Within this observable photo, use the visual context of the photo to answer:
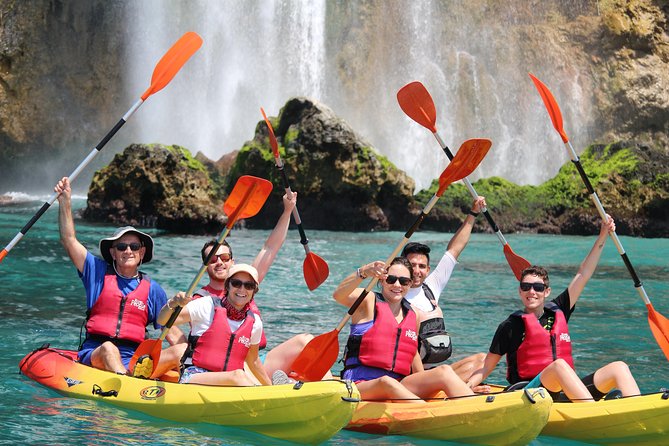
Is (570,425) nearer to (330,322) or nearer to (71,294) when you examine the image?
(330,322)

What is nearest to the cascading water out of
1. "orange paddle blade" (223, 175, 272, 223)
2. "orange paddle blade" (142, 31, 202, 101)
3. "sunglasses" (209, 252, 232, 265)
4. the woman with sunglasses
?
"orange paddle blade" (142, 31, 202, 101)

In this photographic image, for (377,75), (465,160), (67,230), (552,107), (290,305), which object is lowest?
(290,305)

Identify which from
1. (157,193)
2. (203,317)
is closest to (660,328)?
(203,317)

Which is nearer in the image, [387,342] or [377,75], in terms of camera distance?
[387,342]

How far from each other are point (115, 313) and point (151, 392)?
721 mm

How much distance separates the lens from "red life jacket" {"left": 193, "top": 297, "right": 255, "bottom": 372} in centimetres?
525

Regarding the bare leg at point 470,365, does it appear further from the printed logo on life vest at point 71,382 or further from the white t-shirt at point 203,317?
the printed logo on life vest at point 71,382

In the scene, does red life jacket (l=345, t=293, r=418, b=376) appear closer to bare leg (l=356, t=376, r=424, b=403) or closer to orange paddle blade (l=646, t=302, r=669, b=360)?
bare leg (l=356, t=376, r=424, b=403)

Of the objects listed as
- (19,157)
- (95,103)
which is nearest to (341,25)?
(95,103)

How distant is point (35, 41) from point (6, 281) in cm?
2552

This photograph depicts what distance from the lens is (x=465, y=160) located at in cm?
635

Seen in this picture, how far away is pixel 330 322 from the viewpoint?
375 inches

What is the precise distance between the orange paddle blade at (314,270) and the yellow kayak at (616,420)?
8.61 ft

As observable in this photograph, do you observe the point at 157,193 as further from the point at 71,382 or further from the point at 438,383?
the point at 438,383
